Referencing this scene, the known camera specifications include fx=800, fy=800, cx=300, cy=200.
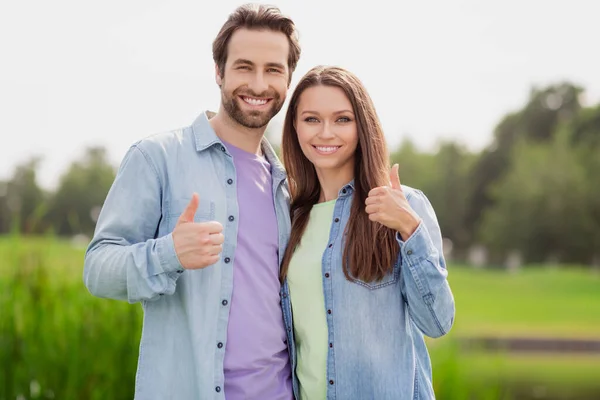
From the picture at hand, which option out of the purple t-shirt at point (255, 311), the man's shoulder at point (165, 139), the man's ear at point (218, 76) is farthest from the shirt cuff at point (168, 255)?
the man's ear at point (218, 76)

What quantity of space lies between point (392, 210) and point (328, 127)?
0.39 metres

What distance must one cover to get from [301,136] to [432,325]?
0.72 metres

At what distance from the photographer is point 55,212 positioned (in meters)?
38.0

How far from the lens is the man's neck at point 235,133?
103 inches

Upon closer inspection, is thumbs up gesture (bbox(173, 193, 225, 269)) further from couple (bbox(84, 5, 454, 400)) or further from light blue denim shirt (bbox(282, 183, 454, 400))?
light blue denim shirt (bbox(282, 183, 454, 400))

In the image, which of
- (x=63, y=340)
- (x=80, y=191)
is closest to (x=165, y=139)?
(x=63, y=340)

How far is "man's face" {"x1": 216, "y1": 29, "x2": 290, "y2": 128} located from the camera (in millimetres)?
2553

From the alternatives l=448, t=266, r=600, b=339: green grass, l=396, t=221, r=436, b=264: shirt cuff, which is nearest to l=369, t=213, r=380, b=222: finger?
l=396, t=221, r=436, b=264: shirt cuff

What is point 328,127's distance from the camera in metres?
2.47

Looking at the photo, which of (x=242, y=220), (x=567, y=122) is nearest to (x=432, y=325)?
(x=242, y=220)

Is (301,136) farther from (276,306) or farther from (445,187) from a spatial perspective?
(445,187)

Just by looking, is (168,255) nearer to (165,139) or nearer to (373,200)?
(165,139)

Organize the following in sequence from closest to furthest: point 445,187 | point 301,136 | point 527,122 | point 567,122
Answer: point 301,136 < point 567,122 < point 527,122 < point 445,187

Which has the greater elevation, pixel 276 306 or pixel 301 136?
pixel 301 136
